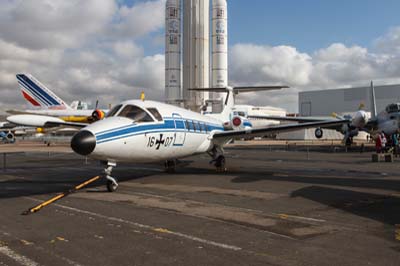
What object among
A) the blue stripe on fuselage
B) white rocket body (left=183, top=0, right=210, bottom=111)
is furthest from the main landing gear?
white rocket body (left=183, top=0, right=210, bottom=111)

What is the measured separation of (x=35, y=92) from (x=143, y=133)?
3989cm

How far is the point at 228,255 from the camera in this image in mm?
5520

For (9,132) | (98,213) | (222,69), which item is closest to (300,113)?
(222,69)

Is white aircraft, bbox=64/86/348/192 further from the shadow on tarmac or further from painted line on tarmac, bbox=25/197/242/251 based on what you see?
the shadow on tarmac

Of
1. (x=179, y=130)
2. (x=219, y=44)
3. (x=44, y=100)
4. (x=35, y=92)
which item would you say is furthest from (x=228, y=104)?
(x=219, y=44)

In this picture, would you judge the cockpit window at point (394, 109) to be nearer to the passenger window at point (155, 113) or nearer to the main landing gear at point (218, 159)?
the main landing gear at point (218, 159)

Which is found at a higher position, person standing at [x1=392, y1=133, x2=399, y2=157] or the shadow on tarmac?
person standing at [x1=392, y1=133, x2=399, y2=157]

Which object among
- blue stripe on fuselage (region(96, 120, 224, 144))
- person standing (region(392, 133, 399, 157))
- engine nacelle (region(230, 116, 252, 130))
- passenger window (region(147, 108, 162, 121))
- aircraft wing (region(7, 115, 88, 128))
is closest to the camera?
blue stripe on fuselage (region(96, 120, 224, 144))

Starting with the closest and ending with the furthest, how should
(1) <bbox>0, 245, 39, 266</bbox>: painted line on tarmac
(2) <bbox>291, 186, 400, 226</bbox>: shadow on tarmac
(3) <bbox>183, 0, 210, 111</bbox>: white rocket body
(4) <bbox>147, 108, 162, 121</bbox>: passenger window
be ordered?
(1) <bbox>0, 245, 39, 266</bbox>: painted line on tarmac → (2) <bbox>291, 186, 400, 226</bbox>: shadow on tarmac → (4) <bbox>147, 108, 162, 121</bbox>: passenger window → (3) <bbox>183, 0, 210, 111</bbox>: white rocket body

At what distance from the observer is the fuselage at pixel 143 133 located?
10.7 m

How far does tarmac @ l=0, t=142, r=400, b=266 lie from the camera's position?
5.48 meters

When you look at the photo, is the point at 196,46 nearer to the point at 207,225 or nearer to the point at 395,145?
the point at 395,145

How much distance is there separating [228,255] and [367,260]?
2.00 metres

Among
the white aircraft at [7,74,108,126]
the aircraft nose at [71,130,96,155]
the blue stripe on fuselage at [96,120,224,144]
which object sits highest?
the white aircraft at [7,74,108,126]
